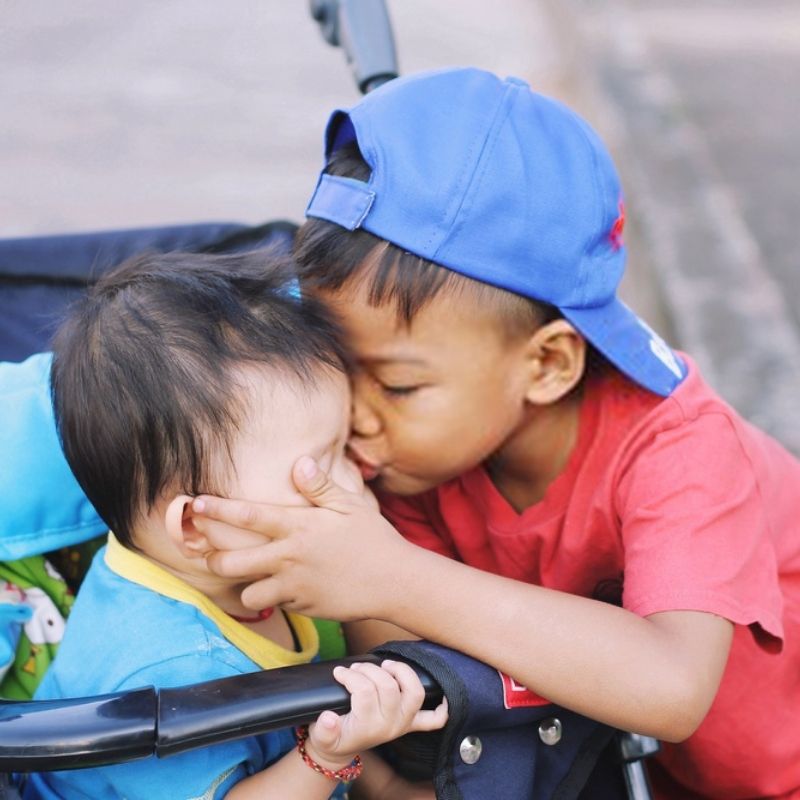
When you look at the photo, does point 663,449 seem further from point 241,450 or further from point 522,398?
point 241,450

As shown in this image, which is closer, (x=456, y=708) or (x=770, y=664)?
(x=456, y=708)

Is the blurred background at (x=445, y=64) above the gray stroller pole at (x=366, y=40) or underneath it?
underneath

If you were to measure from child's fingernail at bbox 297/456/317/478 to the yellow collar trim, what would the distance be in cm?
19

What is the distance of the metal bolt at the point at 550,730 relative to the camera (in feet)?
4.22

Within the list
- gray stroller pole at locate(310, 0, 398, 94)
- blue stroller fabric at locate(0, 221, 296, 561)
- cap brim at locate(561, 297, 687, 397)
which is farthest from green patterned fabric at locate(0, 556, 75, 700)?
gray stroller pole at locate(310, 0, 398, 94)

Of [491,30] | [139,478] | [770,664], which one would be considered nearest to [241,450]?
[139,478]

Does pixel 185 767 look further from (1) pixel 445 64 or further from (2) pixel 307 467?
(1) pixel 445 64

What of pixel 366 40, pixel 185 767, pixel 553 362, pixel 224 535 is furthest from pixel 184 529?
pixel 366 40

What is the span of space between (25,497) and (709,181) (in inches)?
168

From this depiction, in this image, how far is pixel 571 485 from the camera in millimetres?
1620

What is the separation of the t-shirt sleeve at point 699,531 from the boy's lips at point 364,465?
298mm

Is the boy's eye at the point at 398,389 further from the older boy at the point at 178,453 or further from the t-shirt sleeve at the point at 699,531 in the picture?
the t-shirt sleeve at the point at 699,531

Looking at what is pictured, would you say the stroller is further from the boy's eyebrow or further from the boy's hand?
the boy's eyebrow

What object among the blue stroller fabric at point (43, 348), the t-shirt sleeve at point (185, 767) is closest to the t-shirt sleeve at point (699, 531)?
the t-shirt sleeve at point (185, 767)
